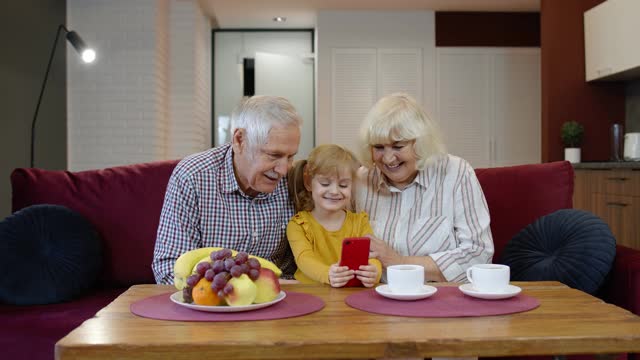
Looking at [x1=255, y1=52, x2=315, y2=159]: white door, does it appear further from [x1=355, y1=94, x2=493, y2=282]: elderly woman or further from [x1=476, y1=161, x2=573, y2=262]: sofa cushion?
[x1=355, y1=94, x2=493, y2=282]: elderly woman

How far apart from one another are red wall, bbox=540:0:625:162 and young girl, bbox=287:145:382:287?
→ 378cm

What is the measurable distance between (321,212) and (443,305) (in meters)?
0.72

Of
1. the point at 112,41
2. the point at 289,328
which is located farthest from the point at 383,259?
the point at 112,41

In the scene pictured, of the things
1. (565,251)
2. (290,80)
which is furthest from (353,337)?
(290,80)

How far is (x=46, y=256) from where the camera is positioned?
91.4 inches

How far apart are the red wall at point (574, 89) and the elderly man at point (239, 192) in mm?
3884

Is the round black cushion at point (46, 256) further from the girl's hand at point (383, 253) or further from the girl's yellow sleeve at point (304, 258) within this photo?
the girl's hand at point (383, 253)

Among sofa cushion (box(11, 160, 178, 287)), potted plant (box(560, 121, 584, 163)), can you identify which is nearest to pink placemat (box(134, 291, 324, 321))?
sofa cushion (box(11, 160, 178, 287))

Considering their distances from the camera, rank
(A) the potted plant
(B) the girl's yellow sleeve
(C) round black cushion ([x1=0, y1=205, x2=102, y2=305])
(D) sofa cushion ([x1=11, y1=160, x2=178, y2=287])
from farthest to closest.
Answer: (A) the potted plant < (D) sofa cushion ([x1=11, y1=160, x2=178, y2=287]) < (C) round black cushion ([x1=0, y1=205, x2=102, y2=305]) < (B) the girl's yellow sleeve

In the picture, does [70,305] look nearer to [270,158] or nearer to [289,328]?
[270,158]

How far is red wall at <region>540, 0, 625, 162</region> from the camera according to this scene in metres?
5.23

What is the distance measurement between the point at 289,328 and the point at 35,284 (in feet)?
4.98

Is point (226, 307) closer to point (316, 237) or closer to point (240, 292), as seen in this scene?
point (240, 292)

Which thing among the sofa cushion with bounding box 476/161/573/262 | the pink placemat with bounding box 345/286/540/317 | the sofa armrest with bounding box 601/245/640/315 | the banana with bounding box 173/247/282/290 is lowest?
the sofa armrest with bounding box 601/245/640/315
